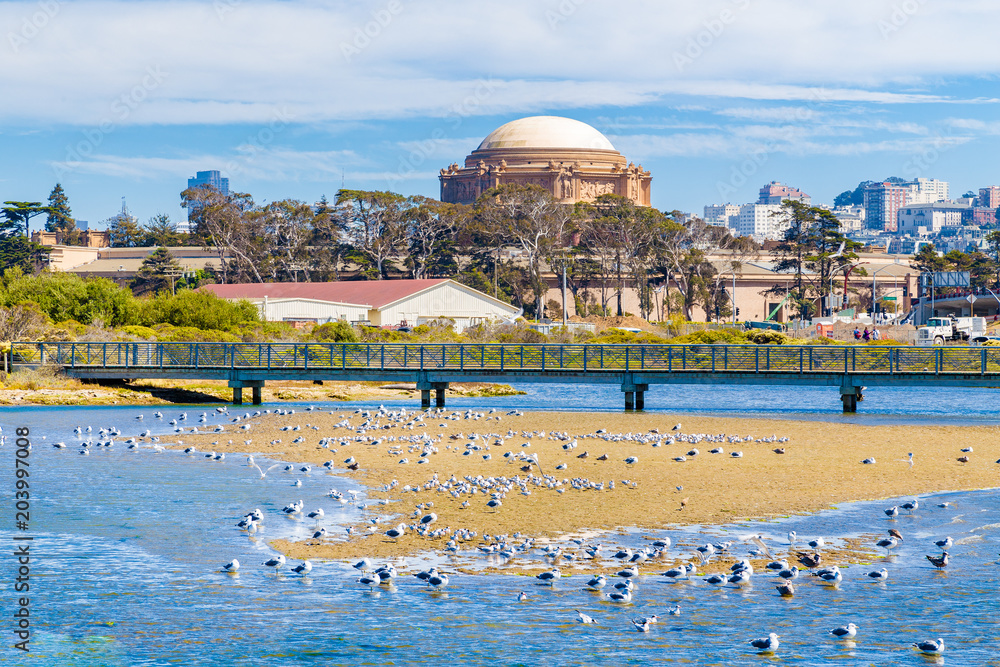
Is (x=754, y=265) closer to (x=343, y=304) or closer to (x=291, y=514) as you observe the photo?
(x=343, y=304)

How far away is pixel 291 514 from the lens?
20.1 m

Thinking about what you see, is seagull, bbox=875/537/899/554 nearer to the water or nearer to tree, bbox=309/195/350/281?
the water

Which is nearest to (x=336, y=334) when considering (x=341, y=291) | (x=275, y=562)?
(x=341, y=291)

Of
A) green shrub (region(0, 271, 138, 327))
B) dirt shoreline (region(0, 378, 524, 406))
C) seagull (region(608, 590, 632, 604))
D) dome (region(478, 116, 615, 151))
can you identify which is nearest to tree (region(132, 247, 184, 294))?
green shrub (region(0, 271, 138, 327))

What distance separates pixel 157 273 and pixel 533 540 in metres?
99.6

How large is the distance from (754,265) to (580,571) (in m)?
110

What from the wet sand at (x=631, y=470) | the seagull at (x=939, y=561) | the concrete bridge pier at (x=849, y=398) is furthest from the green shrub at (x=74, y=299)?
the seagull at (x=939, y=561)

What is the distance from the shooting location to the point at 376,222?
358 ft

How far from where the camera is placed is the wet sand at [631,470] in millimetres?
19469

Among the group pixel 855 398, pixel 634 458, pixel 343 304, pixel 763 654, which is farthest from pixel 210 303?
pixel 763 654

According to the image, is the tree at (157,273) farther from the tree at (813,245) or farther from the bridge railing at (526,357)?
the bridge railing at (526,357)

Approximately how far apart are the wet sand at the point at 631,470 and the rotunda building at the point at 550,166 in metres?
110

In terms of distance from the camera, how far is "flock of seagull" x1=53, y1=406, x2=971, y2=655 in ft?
50.5

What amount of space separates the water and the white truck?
55782 mm
